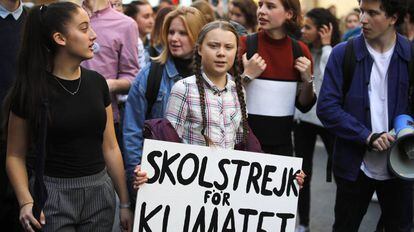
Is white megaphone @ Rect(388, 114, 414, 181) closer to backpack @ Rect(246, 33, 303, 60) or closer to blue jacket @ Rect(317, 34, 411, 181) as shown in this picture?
blue jacket @ Rect(317, 34, 411, 181)

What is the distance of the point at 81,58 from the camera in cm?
282

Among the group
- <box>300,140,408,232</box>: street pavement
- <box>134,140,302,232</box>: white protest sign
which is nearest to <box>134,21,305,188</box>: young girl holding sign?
<box>134,140,302,232</box>: white protest sign

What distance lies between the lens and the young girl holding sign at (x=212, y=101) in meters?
2.98

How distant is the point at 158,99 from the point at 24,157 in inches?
35.9

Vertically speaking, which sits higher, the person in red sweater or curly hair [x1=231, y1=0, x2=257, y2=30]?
curly hair [x1=231, y1=0, x2=257, y2=30]

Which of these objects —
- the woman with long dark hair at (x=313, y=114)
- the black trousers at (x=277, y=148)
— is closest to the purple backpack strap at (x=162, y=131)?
the black trousers at (x=277, y=148)

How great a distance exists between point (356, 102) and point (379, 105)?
0.13m

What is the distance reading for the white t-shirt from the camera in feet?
11.3

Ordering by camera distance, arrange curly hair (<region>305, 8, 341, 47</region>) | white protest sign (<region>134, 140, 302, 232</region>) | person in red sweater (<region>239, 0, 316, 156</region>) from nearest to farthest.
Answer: white protest sign (<region>134, 140, 302, 232</region>)
person in red sweater (<region>239, 0, 316, 156</region>)
curly hair (<region>305, 8, 341, 47</region>)

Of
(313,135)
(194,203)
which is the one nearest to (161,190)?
(194,203)

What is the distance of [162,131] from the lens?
9.74 feet

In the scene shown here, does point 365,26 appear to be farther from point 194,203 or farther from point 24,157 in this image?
point 24,157

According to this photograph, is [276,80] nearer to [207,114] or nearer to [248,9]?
[207,114]

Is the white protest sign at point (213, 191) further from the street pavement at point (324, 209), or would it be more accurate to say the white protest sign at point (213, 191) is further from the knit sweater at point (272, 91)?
the street pavement at point (324, 209)
